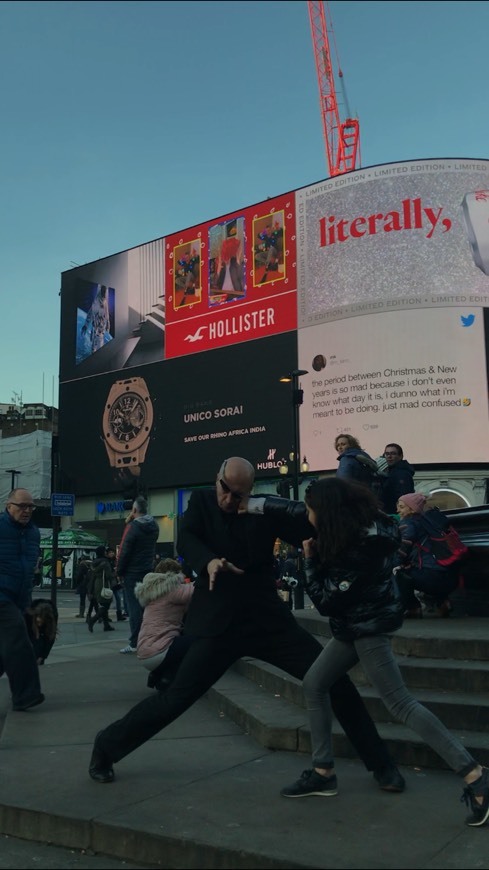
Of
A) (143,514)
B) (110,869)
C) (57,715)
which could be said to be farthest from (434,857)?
(143,514)

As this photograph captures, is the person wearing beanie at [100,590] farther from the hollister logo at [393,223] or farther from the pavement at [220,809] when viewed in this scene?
the hollister logo at [393,223]

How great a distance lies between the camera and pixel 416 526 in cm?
650

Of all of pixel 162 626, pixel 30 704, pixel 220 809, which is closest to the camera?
pixel 220 809

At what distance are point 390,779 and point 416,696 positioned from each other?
3.44 ft

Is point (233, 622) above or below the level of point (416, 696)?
above

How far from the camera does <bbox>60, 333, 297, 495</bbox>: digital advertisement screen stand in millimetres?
42188

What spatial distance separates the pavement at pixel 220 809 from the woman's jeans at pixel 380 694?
9.7 inches

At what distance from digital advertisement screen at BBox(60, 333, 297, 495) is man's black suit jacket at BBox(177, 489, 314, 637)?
37.1 metres

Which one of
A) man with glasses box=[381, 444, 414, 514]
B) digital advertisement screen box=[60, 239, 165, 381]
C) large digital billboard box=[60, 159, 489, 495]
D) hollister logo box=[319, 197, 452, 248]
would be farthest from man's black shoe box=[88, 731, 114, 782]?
digital advertisement screen box=[60, 239, 165, 381]

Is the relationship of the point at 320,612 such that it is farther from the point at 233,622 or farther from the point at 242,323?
the point at 242,323

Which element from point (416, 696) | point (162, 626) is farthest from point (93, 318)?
point (416, 696)

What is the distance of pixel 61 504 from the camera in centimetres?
1608

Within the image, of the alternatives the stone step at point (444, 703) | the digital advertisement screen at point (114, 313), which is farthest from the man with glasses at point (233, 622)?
the digital advertisement screen at point (114, 313)

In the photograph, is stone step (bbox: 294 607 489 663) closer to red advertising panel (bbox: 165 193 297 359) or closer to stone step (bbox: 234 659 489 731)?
stone step (bbox: 234 659 489 731)
